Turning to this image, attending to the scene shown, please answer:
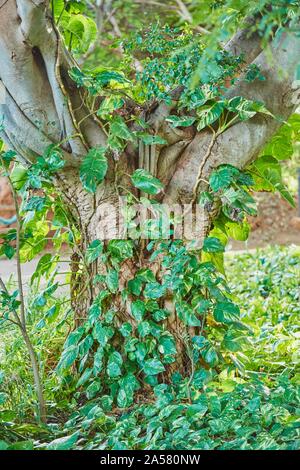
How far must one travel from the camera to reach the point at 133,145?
7.39 ft

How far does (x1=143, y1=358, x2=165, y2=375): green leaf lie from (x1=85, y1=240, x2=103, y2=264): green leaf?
1.19 feet

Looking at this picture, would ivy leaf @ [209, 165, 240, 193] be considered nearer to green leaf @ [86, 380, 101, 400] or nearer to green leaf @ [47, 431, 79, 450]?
green leaf @ [86, 380, 101, 400]

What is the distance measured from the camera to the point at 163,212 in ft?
7.19

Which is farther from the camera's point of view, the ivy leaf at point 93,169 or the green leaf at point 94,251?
the green leaf at point 94,251

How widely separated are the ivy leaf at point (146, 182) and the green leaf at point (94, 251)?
0.22 metres

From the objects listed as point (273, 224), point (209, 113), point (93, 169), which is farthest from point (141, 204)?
point (273, 224)

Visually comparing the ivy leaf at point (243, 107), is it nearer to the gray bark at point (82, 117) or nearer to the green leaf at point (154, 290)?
the gray bark at point (82, 117)

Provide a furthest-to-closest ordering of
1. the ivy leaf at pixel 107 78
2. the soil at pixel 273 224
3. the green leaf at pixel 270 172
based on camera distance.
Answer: the soil at pixel 273 224
the green leaf at pixel 270 172
the ivy leaf at pixel 107 78

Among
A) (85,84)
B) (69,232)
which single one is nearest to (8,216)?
(69,232)

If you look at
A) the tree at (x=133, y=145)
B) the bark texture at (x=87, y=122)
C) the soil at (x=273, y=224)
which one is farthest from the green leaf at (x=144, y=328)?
the soil at (x=273, y=224)

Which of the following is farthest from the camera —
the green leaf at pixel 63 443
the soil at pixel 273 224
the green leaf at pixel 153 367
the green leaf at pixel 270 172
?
the soil at pixel 273 224

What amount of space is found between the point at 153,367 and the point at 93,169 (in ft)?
2.06

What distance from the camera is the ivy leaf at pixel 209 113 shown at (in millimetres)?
2072

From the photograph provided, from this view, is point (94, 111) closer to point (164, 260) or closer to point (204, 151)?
point (204, 151)
